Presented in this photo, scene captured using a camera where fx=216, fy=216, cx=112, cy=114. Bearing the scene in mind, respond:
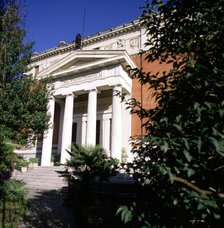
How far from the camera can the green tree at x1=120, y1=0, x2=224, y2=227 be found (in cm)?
188

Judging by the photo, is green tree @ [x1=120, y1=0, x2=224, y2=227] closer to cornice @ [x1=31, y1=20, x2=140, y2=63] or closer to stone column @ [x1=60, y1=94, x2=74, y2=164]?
stone column @ [x1=60, y1=94, x2=74, y2=164]

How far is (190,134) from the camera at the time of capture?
6.52 ft

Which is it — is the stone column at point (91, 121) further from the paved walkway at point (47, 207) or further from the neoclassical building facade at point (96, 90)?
the paved walkway at point (47, 207)

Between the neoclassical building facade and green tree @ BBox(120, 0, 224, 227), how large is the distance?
1231cm

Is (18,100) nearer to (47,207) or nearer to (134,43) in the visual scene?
(47,207)

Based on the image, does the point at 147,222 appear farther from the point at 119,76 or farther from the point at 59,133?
the point at 59,133

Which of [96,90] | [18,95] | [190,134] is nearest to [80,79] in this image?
[96,90]

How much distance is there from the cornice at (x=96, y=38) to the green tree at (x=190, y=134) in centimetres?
1920

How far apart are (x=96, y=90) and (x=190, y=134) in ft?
51.7

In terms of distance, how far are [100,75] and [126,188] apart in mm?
11058

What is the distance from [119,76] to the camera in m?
16.6

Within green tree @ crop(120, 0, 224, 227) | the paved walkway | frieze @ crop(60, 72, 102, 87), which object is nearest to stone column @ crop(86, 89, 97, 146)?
frieze @ crop(60, 72, 102, 87)

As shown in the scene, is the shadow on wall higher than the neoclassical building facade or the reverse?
the reverse

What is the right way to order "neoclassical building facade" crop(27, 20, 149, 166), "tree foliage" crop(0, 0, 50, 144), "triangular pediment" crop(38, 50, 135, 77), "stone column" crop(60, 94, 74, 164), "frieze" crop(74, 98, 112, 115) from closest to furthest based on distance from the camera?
"tree foliage" crop(0, 0, 50, 144)
"neoclassical building facade" crop(27, 20, 149, 166)
"triangular pediment" crop(38, 50, 135, 77)
"stone column" crop(60, 94, 74, 164)
"frieze" crop(74, 98, 112, 115)
